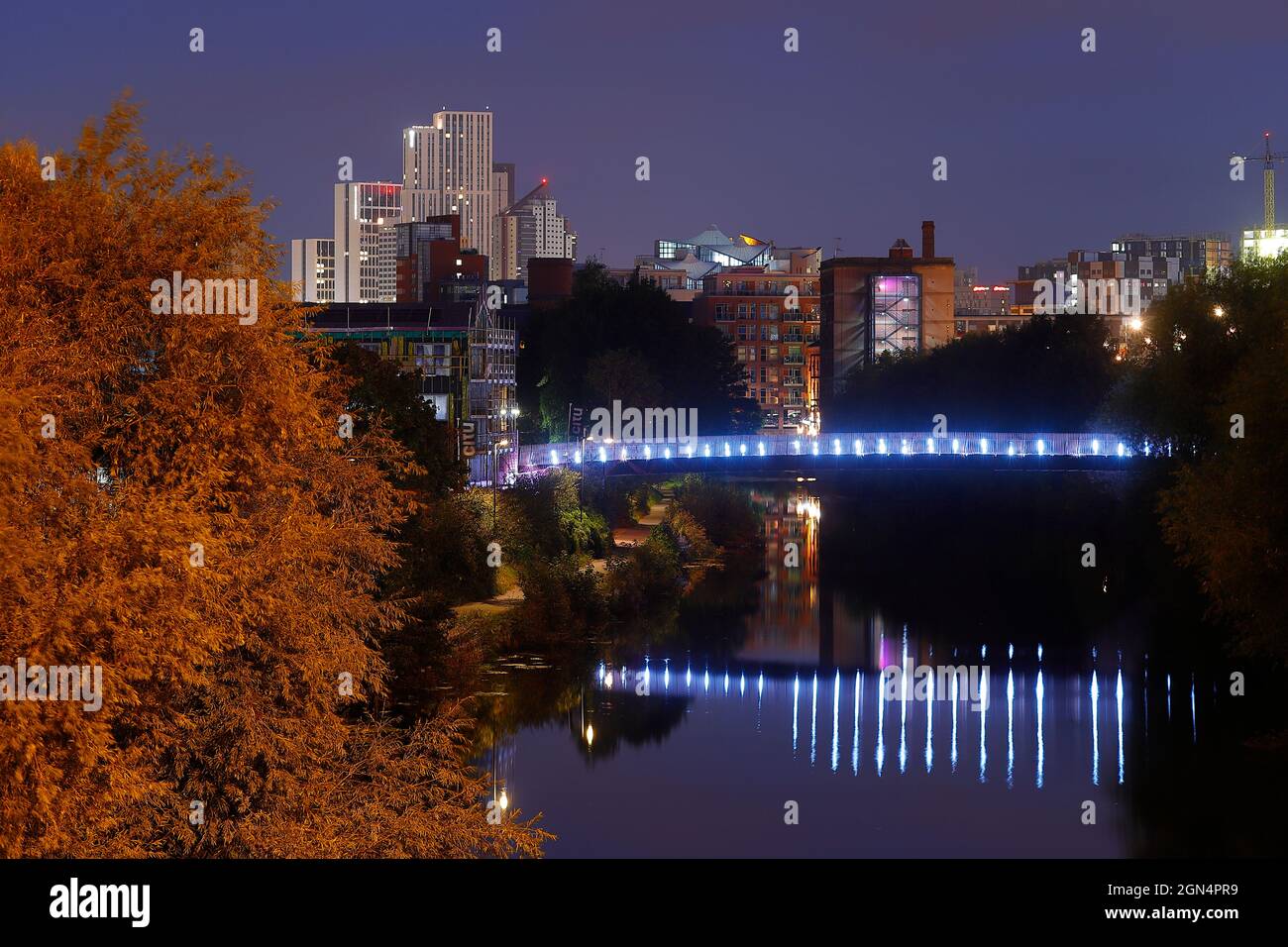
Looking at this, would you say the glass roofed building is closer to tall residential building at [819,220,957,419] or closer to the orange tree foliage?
tall residential building at [819,220,957,419]

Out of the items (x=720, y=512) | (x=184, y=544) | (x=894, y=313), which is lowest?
(x=720, y=512)

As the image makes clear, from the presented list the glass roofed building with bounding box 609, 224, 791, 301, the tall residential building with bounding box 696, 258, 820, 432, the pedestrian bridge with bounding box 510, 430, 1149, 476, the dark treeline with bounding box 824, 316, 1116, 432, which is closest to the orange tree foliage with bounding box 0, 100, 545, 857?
the pedestrian bridge with bounding box 510, 430, 1149, 476

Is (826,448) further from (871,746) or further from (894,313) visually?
(894,313)

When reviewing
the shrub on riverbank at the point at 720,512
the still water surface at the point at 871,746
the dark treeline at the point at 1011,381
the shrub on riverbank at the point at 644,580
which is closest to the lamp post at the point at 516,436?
the shrub on riverbank at the point at 644,580

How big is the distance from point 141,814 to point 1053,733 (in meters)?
20.9

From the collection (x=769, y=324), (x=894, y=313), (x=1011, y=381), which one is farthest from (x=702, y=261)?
(x=1011, y=381)

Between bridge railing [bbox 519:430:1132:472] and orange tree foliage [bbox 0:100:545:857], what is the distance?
35.5m

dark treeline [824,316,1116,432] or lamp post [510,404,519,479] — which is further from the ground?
dark treeline [824,316,1116,432]

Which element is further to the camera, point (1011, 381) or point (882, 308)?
point (882, 308)

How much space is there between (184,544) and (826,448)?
4701 cm

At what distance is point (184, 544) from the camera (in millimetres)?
15680

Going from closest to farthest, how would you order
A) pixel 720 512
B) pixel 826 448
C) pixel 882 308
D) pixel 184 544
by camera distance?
pixel 184 544 < pixel 826 448 < pixel 720 512 < pixel 882 308

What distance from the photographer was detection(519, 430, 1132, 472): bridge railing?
186 ft
